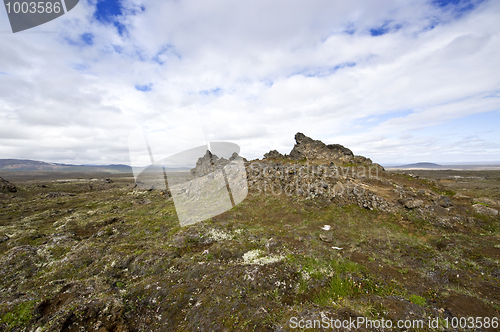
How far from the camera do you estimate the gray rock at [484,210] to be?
21.5m

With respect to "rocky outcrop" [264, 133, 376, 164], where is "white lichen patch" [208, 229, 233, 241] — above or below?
below

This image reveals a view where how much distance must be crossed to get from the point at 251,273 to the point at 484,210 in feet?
92.4

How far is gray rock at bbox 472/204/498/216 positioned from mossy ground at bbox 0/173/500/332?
2.93ft

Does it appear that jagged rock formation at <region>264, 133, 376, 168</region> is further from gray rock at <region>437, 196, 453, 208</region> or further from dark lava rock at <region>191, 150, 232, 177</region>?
gray rock at <region>437, 196, 453, 208</region>

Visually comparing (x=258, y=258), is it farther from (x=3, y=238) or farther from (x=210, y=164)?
(x=210, y=164)

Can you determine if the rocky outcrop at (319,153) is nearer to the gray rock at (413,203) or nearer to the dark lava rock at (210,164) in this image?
the dark lava rock at (210,164)

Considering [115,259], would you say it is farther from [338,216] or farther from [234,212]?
[338,216]

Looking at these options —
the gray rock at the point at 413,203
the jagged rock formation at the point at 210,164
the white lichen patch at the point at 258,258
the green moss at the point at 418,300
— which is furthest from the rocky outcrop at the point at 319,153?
the green moss at the point at 418,300

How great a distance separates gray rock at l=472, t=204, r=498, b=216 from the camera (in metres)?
21.5

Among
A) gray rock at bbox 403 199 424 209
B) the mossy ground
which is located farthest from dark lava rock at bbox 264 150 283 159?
gray rock at bbox 403 199 424 209

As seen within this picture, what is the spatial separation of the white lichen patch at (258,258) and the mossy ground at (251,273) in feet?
0.34

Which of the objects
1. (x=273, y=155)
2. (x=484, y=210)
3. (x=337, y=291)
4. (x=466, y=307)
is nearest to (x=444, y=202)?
(x=484, y=210)

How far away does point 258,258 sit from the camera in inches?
640

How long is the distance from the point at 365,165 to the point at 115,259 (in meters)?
42.7
